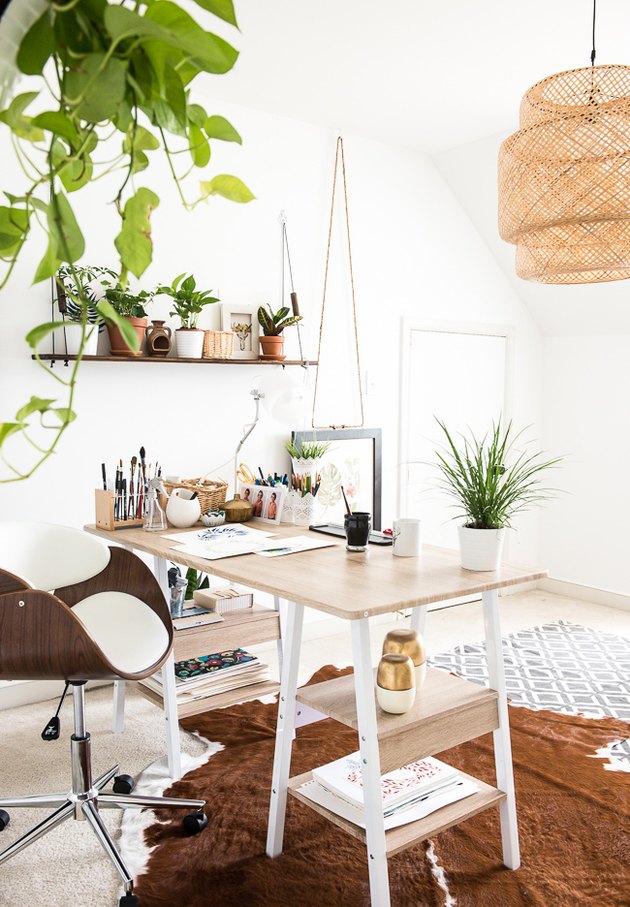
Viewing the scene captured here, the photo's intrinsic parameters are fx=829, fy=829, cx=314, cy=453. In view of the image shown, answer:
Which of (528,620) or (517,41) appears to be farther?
(528,620)

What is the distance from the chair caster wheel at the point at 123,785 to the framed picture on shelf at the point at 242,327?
78.3 inches

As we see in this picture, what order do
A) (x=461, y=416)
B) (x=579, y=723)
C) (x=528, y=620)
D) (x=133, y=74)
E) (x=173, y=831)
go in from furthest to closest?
(x=461, y=416)
(x=528, y=620)
(x=579, y=723)
(x=173, y=831)
(x=133, y=74)

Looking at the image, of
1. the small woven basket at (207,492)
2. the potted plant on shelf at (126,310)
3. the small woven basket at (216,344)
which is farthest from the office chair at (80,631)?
the small woven basket at (216,344)

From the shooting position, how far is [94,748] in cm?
300

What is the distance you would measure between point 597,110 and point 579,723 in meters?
2.26

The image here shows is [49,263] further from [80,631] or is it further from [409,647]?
[409,647]

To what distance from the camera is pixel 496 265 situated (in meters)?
5.12

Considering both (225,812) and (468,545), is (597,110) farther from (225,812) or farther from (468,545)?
(225,812)

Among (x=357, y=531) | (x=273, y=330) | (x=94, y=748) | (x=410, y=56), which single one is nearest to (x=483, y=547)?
(x=357, y=531)

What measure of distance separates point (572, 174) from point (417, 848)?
1884mm

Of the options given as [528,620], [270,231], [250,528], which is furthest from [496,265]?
[250,528]

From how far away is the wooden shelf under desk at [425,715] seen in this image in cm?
201

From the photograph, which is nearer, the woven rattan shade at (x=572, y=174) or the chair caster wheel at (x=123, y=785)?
the woven rattan shade at (x=572, y=174)

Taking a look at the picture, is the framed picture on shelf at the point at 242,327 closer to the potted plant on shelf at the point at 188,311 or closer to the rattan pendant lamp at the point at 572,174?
the potted plant on shelf at the point at 188,311
